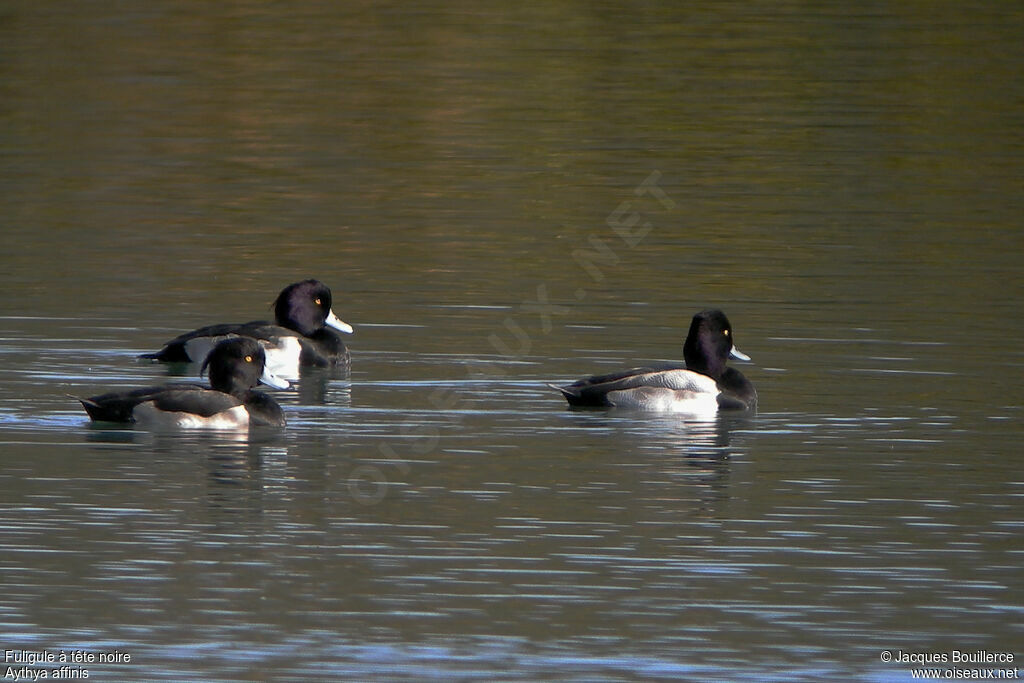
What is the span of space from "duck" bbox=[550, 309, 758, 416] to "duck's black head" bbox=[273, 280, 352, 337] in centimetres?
321

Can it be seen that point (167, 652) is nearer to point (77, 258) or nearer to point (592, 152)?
point (77, 258)

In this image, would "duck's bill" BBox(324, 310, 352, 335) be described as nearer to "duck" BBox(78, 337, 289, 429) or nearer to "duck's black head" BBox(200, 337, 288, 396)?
"duck's black head" BBox(200, 337, 288, 396)

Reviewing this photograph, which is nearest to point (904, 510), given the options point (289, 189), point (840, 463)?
point (840, 463)

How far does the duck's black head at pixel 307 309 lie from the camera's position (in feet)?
56.7

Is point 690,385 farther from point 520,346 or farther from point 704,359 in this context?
point 520,346

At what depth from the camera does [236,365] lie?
46.1 feet

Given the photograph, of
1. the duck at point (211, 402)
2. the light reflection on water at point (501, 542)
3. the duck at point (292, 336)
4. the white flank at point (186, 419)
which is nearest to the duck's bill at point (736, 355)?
the light reflection on water at point (501, 542)

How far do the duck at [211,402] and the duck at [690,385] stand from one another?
85.1 inches

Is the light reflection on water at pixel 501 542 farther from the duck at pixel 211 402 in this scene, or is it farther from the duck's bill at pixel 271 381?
the duck's bill at pixel 271 381

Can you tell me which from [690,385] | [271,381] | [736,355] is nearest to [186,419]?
[271,381]

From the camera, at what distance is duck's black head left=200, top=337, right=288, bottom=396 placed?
13992mm

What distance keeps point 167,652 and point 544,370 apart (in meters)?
7.30

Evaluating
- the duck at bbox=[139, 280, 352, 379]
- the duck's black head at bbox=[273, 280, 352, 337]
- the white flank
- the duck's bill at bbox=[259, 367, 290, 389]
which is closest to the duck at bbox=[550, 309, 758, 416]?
the duck's bill at bbox=[259, 367, 290, 389]

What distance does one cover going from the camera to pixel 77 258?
2044 centimetres
